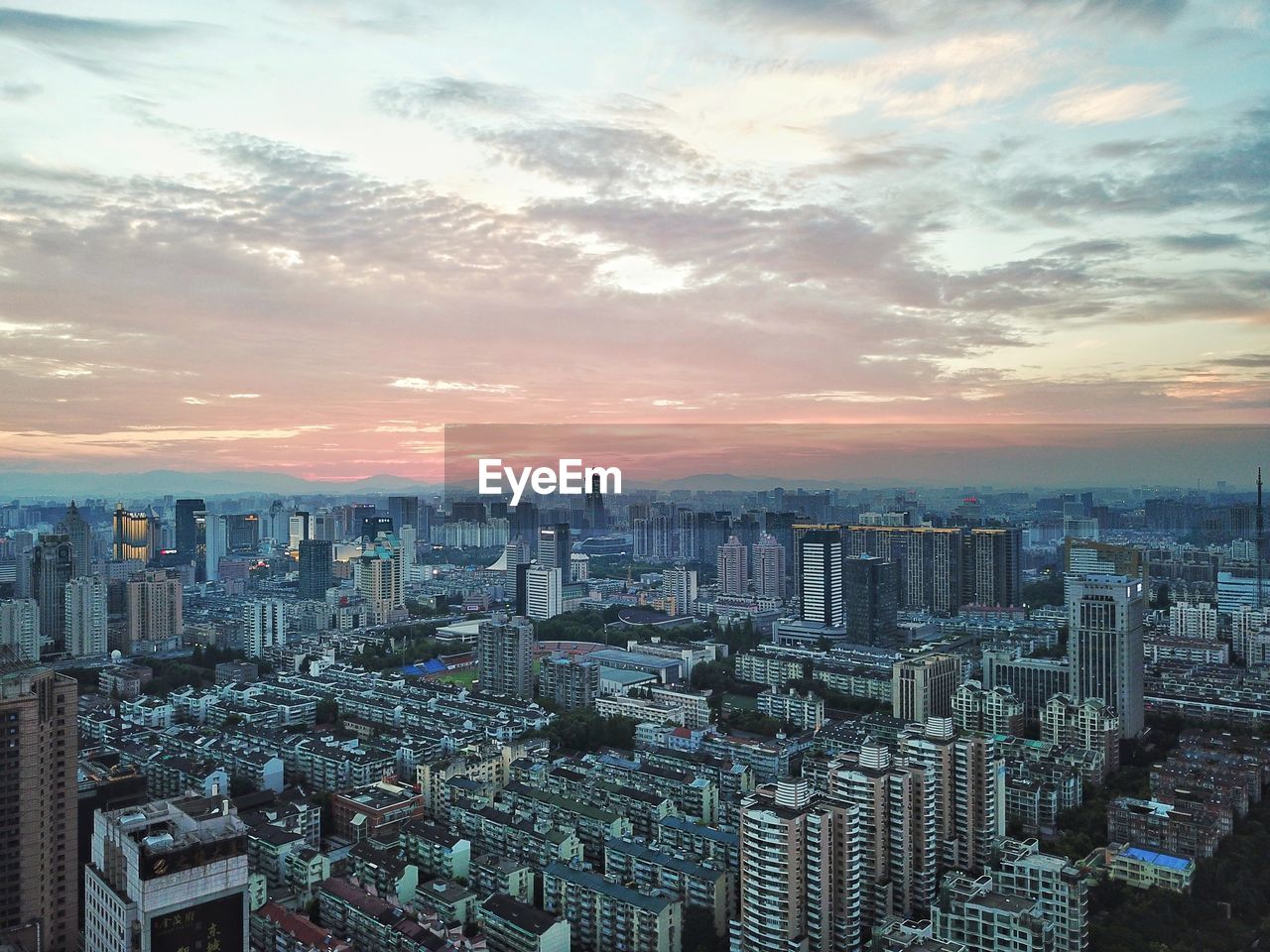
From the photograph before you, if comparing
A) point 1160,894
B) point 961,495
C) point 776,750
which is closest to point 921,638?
point 961,495

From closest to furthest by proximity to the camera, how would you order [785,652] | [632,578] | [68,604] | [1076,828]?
[1076,828] → [785,652] → [68,604] → [632,578]

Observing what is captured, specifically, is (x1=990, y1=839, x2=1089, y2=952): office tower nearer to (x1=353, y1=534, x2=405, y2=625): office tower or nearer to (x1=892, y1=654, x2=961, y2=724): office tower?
(x1=892, y1=654, x2=961, y2=724): office tower

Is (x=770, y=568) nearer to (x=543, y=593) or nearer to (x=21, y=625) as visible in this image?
(x=543, y=593)

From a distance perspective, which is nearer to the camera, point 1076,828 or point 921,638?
point 1076,828

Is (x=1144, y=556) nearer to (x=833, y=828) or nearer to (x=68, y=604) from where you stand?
(x=833, y=828)

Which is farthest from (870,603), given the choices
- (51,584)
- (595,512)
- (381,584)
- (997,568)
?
(51,584)

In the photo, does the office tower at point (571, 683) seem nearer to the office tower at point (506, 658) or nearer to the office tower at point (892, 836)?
the office tower at point (506, 658)

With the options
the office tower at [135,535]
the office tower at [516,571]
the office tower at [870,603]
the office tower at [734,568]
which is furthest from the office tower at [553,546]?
the office tower at [135,535]

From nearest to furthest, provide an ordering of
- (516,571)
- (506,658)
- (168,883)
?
1. (168,883)
2. (506,658)
3. (516,571)
